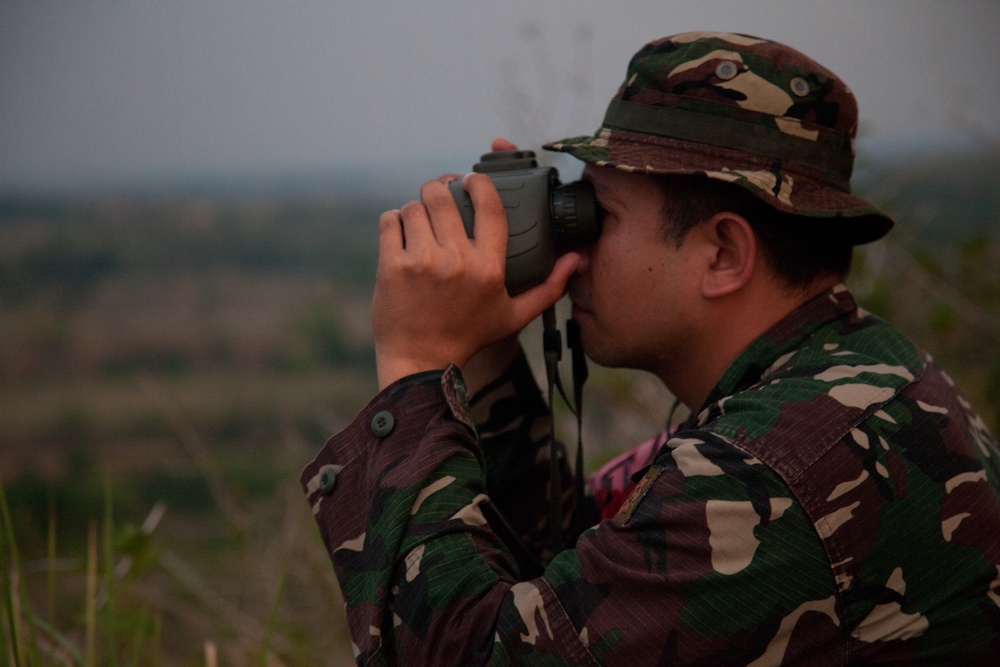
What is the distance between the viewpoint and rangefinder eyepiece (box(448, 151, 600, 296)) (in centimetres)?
143

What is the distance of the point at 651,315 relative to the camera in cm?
144

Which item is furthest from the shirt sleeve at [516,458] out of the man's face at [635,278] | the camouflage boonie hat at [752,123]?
the camouflage boonie hat at [752,123]

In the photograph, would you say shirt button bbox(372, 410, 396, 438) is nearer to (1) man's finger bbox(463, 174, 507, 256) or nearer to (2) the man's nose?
(1) man's finger bbox(463, 174, 507, 256)

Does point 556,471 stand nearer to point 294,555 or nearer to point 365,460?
point 365,460

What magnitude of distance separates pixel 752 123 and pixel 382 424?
0.73 m

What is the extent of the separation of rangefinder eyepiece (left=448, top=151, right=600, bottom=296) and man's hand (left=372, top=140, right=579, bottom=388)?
0.03 metres

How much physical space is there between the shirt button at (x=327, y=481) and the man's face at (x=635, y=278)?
1.64ft

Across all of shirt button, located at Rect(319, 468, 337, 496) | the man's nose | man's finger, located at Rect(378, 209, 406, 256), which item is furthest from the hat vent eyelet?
shirt button, located at Rect(319, 468, 337, 496)

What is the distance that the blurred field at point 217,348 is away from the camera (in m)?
3.03

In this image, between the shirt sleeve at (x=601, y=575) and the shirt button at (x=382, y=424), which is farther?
the shirt button at (x=382, y=424)

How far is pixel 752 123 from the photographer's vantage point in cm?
135

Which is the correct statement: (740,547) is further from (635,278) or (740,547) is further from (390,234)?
(390,234)

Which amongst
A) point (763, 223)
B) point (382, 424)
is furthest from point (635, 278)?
point (382, 424)

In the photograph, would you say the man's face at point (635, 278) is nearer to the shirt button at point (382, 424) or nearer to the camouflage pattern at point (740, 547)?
the camouflage pattern at point (740, 547)
